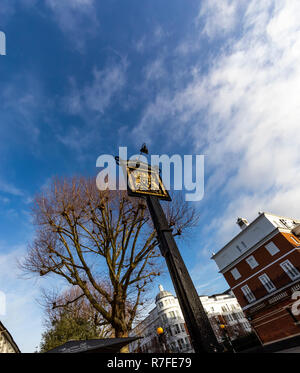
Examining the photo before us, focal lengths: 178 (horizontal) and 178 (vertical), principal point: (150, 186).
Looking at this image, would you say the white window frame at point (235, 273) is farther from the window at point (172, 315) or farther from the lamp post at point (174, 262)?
the window at point (172, 315)

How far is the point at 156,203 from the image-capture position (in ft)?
10.7

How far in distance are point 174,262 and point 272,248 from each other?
1024 inches

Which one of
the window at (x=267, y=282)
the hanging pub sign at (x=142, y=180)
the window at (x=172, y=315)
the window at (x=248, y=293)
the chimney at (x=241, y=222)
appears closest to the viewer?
the hanging pub sign at (x=142, y=180)

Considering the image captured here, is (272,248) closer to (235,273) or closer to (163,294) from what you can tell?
(235,273)

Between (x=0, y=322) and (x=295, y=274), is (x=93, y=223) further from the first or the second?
(x=295, y=274)

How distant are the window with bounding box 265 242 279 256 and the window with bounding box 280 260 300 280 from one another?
1428 mm

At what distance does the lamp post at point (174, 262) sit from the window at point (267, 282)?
25472 millimetres

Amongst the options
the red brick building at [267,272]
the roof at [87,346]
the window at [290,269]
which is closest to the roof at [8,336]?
the roof at [87,346]

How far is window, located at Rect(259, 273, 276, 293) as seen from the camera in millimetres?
21294

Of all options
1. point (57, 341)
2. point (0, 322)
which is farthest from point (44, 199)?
point (0, 322)

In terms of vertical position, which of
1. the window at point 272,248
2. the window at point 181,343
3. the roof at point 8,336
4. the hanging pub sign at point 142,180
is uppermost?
the roof at point 8,336

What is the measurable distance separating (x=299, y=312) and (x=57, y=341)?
2319 centimetres

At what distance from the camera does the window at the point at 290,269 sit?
19516 millimetres
